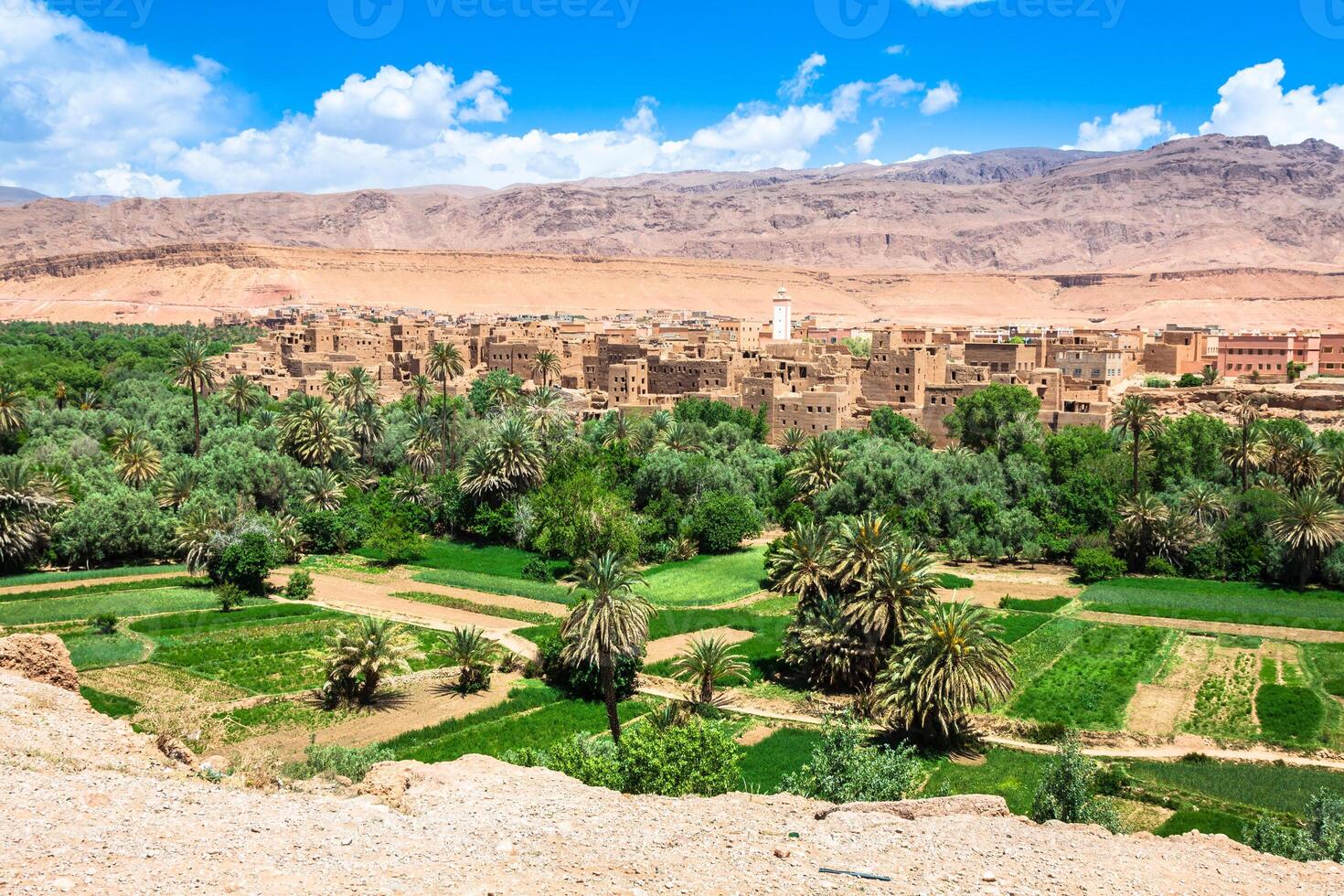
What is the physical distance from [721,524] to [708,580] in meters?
4.02

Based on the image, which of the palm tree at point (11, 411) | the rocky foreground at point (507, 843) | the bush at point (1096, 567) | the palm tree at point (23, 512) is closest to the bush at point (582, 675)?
the rocky foreground at point (507, 843)

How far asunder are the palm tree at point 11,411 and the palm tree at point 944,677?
4584 cm

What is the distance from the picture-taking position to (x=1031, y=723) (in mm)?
26750

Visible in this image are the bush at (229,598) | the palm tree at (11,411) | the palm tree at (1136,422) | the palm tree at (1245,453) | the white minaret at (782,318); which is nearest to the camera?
the bush at (229,598)

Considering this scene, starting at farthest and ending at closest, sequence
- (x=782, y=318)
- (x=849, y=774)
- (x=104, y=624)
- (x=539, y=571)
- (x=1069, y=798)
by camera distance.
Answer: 1. (x=782, y=318)
2. (x=539, y=571)
3. (x=104, y=624)
4. (x=849, y=774)
5. (x=1069, y=798)

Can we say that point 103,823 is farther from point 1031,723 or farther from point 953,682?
point 1031,723

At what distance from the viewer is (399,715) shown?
27.9 m

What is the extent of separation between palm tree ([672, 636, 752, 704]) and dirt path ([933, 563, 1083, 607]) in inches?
421

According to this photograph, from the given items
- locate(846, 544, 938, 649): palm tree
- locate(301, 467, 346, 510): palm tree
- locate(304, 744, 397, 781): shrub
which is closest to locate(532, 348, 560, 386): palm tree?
locate(301, 467, 346, 510): palm tree

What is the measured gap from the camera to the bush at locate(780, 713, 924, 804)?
1877 cm

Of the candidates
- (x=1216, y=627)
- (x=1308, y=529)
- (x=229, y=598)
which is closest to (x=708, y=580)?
(x=229, y=598)

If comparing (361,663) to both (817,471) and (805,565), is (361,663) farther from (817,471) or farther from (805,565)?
(817,471)

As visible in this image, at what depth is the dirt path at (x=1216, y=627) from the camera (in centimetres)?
3325

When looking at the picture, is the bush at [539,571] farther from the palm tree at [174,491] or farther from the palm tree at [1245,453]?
the palm tree at [1245,453]
